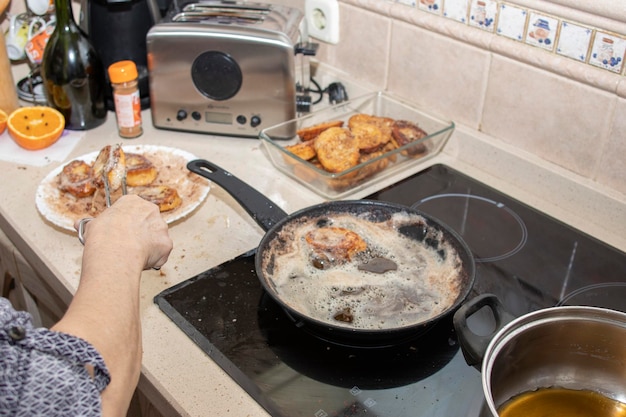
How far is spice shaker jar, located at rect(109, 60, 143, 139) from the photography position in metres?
1.35

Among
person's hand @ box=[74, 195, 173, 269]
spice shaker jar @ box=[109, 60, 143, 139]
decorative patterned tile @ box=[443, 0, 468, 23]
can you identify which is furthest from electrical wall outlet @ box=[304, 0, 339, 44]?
person's hand @ box=[74, 195, 173, 269]

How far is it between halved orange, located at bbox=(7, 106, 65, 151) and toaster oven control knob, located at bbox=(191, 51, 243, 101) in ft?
0.98

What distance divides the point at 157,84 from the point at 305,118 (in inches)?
12.4

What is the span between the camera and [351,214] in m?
1.07

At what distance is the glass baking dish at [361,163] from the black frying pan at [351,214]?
0.47ft

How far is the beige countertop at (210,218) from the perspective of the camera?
85 cm

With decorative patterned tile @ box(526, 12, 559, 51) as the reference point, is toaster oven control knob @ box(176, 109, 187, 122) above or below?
below

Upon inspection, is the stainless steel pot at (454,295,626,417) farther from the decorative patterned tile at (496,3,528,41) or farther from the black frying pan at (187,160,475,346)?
the decorative patterned tile at (496,3,528,41)

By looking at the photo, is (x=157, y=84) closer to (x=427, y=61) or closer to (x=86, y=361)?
(x=427, y=61)

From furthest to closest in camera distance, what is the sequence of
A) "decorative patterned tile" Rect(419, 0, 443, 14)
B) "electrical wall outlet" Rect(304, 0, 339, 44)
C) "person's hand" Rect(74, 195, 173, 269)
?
"electrical wall outlet" Rect(304, 0, 339, 44) → "decorative patterned tile" Rect(419, 0, 443, 14) → "person's hand" Rect(74, 195, 173, 269)

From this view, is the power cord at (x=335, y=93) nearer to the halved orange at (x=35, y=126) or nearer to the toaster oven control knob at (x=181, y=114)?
the toaster oven control knob at (x=181, y=114)

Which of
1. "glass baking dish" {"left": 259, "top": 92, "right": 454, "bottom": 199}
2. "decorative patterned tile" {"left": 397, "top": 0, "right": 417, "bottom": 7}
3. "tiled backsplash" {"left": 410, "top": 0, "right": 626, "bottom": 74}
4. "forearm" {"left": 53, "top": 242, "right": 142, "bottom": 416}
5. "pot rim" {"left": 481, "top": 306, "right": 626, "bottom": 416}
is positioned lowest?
"glass baking dish" {"left": 259, "top": 92, "right": 454, "bottom": 199}

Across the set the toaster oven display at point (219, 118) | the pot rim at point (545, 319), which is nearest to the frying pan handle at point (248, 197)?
the toaster oven display at point (219, 118)

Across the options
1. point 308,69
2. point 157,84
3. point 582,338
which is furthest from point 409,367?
point 308,69
